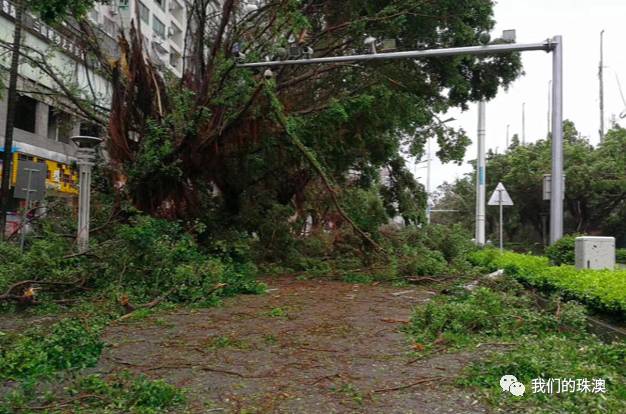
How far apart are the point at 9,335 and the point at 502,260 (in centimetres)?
1063

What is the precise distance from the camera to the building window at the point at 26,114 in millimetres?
26047

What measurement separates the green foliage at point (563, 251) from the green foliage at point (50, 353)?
898 cm

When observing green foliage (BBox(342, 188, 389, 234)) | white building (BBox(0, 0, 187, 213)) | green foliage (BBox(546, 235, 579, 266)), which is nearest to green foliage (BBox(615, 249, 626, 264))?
green foliage (BBox(342, 188, 389, 234))

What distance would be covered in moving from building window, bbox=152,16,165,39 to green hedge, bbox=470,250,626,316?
39715mm

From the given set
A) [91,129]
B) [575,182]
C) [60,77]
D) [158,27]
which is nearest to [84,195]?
[91,129]

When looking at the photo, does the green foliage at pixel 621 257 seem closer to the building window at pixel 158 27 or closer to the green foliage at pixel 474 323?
the green foliage at pixel 474 323

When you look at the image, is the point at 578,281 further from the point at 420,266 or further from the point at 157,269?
the point at 157,269

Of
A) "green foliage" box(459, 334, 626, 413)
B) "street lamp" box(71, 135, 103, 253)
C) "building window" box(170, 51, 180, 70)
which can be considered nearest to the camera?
"green foliage" box(459, 334, 626, 413)

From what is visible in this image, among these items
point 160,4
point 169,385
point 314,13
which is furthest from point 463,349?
point 160,4

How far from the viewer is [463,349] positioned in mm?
6234

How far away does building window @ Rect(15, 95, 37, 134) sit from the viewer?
2605 centimetres

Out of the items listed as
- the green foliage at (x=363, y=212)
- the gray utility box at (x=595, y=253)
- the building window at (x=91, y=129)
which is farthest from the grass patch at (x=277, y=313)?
the building window at (x=91, y=129)

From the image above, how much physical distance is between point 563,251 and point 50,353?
377 inches

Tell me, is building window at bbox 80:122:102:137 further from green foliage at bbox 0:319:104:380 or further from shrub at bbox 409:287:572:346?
shrub at bbox 409:287:572:346
